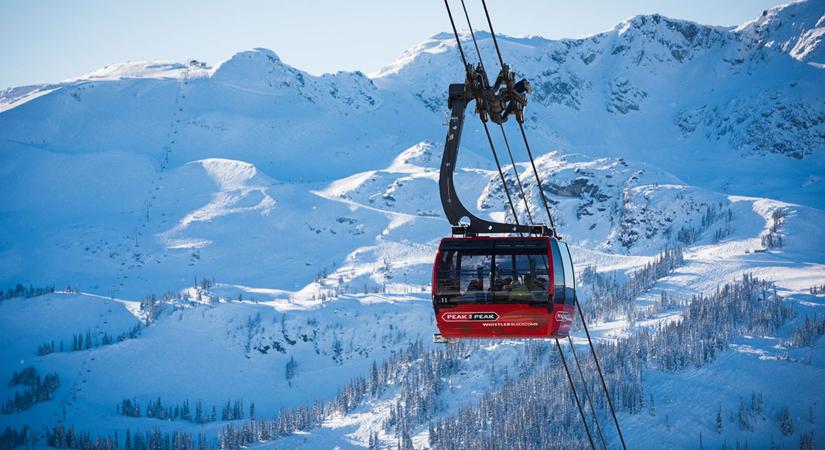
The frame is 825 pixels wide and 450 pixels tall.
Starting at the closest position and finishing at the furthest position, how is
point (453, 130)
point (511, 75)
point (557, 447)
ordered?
1. point (511, 75)
2. point (453, 130)
3. point (557, 447)

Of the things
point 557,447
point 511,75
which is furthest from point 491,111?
point 557,447

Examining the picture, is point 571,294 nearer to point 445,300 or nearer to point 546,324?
point 546,324

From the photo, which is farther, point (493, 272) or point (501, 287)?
point (493, 272)

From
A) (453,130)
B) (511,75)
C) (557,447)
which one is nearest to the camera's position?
(511,75)

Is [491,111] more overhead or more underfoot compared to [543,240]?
more overhead

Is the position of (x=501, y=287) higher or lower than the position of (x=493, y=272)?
lower

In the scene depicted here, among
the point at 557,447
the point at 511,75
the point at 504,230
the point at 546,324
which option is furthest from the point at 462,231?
the point at 557,447

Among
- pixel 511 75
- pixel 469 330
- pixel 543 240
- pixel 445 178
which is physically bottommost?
pixel 469 330

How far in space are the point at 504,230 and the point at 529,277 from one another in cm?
155

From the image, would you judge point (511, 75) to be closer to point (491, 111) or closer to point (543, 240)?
point (491, 111)

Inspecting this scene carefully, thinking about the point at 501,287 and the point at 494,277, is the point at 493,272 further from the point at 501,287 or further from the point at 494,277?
the point at 501,287

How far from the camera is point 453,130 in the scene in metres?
30.8

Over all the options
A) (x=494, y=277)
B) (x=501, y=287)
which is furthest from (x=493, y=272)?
(x=501, y=287)

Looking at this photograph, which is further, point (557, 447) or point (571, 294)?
point (557, 447)
